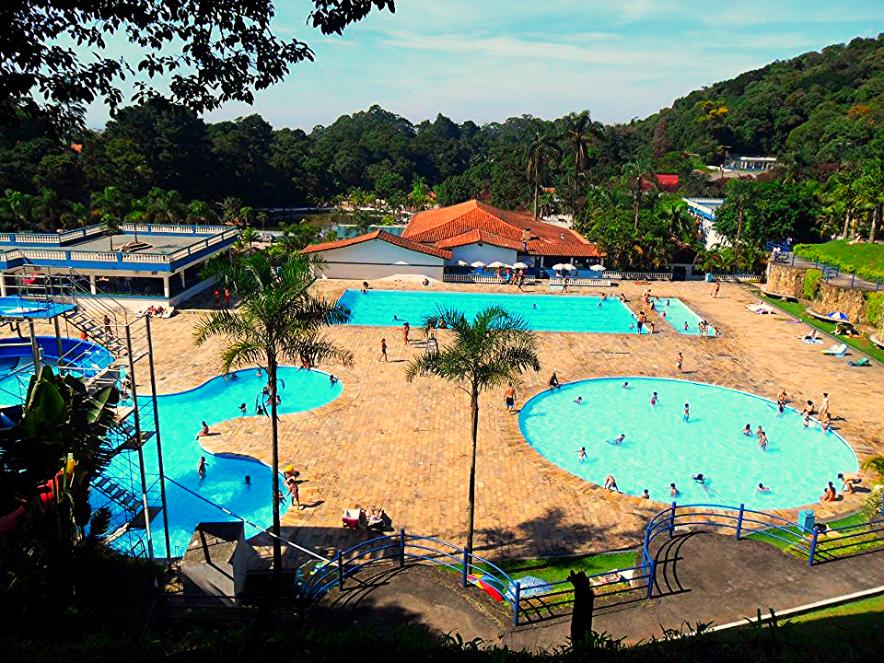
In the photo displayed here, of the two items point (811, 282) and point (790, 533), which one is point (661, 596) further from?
point (811, 282)

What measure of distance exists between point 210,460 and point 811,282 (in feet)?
117

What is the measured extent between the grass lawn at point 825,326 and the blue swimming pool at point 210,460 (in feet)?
83.3

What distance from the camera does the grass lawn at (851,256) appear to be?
38625mm

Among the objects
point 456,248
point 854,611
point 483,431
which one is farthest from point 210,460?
point 456,248

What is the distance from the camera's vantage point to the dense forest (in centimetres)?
5053

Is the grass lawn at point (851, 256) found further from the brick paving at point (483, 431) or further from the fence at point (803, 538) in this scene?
the fence at point (803, 538)

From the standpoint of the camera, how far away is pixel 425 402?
25000 mm

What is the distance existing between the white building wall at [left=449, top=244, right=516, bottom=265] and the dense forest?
24.4ft

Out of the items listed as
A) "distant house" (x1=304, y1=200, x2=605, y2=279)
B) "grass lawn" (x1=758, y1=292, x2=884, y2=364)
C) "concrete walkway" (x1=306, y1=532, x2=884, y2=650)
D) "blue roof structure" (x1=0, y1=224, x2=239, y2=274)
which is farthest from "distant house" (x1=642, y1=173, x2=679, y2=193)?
"concrete walkway" (x1=306, y1=532, x2=884, y2=650)

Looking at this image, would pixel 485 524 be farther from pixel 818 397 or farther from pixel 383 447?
pixel 818 397

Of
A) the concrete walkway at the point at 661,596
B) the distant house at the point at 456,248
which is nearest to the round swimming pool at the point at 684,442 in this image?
the concrete walkway at the point at 661,596

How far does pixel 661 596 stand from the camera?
12008mm

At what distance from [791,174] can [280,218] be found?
5803 centimetres

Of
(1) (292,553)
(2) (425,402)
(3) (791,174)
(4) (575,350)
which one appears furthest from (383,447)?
(3) (791,174)
